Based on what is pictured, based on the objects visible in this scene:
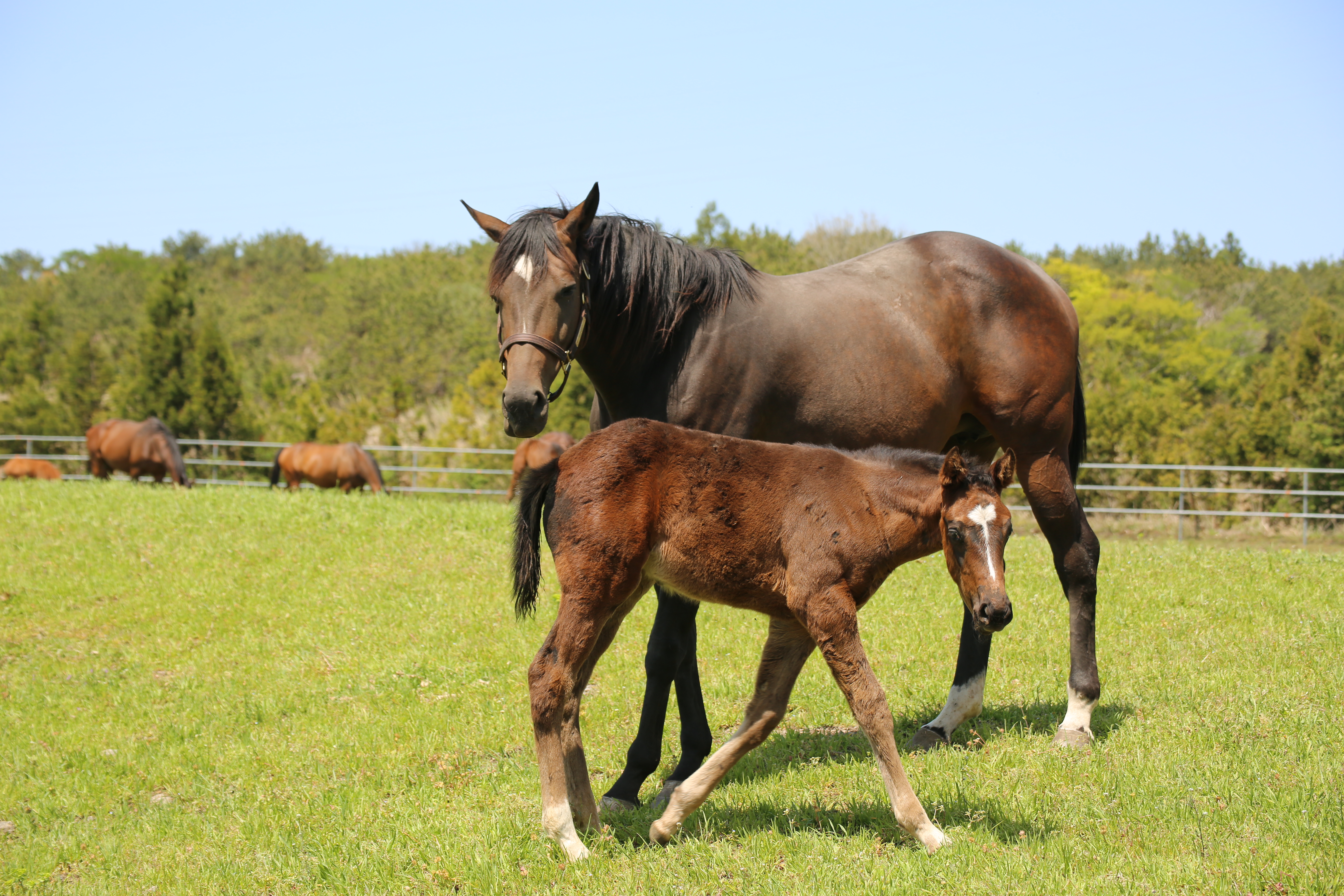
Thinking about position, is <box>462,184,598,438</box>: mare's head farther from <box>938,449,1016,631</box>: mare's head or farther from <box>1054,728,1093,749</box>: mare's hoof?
<box>1054,728,1093,749</box>: mare's hoof

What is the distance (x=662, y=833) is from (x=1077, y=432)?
385cm

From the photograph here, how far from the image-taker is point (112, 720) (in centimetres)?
725

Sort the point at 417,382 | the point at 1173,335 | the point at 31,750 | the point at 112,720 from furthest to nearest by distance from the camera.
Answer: the point at 1173,335
the point at 417,382
the point at 112,720
the point at 31,750

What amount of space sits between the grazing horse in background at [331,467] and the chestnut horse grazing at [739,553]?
18676 millimetres

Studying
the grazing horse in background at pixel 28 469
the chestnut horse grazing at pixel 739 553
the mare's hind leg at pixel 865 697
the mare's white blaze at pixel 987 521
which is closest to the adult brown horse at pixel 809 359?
the chestnut horse grazing at pixel 739 553

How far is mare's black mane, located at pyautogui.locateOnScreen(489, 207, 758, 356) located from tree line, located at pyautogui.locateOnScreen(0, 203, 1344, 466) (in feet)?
66.1

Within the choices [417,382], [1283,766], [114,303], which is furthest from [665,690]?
[114,303]

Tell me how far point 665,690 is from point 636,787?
0.52 metres

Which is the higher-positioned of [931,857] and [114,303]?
[114,303]

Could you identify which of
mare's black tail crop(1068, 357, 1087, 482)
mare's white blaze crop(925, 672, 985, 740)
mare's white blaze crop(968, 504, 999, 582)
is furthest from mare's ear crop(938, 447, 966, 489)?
mare's black tail crop(1068, 357, 1087, 482)

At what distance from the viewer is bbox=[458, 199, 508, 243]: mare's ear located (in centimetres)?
486

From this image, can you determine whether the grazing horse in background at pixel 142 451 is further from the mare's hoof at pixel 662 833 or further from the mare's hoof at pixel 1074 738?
the mare's hoof at pixel 1074 738

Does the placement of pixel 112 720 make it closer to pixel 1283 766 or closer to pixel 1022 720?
pixel 1022 720

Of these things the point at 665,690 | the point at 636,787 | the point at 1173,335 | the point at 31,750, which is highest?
the point at 1173,335
